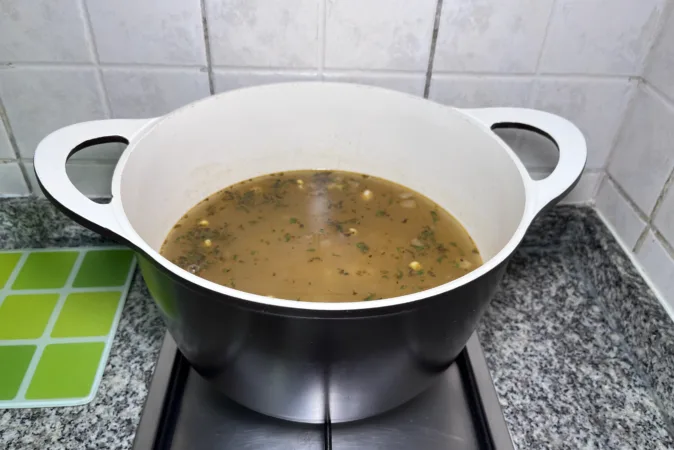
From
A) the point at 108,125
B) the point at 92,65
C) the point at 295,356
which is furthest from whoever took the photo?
the point at 92,65

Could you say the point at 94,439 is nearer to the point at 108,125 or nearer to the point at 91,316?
the point at 91,316

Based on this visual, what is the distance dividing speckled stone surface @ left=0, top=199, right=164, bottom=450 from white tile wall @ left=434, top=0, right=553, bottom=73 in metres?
0.56

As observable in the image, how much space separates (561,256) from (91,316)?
0.76 metres

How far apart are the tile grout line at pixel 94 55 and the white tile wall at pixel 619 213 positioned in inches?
30.6

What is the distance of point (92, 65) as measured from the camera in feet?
2.50

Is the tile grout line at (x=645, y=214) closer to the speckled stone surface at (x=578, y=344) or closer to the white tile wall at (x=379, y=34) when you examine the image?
the speckled stone surface at (x=578, y=344)

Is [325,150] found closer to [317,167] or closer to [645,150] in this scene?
[317,167]

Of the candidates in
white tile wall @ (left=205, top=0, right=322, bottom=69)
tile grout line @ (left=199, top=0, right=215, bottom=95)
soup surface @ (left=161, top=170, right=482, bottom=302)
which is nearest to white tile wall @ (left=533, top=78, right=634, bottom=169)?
soup surface @ (left=161, top=170, right=482, bottom=302)

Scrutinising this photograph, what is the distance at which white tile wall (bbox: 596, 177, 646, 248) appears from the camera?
813 millimetres

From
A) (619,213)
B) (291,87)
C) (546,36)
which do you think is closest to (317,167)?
(291,87)

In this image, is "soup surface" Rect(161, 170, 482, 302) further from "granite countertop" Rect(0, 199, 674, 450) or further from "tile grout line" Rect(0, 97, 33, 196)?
"tile grout line" Rect(0, 97, 33, 196)

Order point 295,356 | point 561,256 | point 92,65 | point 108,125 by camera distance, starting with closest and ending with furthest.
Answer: point 295,356 < point 108,125 < point 92,65 < point 561,256

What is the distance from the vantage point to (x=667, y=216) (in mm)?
742

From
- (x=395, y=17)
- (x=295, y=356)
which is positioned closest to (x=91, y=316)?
(x=295, y=356)
